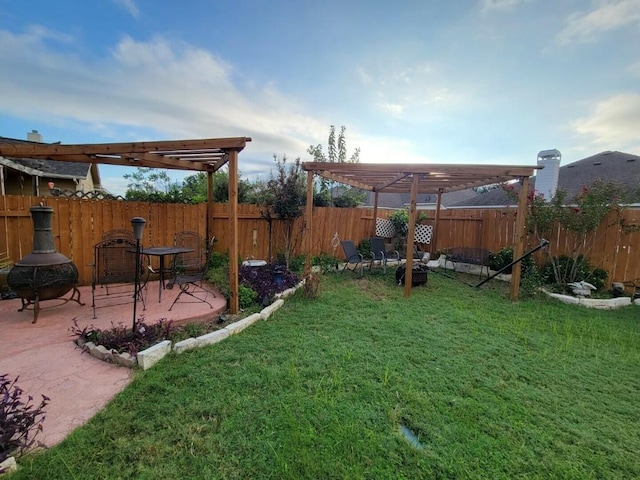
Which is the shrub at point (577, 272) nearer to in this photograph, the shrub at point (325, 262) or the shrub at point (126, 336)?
the shrub at point (325, 262)

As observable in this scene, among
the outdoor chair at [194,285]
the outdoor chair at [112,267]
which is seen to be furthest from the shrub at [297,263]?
the outdoor chair at [112,267]

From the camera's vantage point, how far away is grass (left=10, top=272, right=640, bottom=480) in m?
1.60

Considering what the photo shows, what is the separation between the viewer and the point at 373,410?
2.07 meters

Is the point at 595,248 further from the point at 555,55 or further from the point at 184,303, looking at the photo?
the point at 184,303

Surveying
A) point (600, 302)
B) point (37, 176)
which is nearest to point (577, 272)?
point (600, 302)

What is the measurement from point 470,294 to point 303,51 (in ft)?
22.2

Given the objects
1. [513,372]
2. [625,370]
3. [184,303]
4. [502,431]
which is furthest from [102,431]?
[625,370]

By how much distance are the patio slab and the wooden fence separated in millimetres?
964

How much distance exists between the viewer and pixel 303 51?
6680 millimetres

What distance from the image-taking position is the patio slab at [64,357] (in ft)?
6.46

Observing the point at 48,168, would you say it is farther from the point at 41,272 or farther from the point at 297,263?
the point at 297,263

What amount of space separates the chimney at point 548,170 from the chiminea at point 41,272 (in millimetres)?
12677

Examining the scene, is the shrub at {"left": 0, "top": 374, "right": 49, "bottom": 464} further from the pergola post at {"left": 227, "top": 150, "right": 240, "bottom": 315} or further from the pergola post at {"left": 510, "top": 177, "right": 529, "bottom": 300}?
the pergola post at {"left": 510, "top": 177, "right": 529, "bottom": 300}

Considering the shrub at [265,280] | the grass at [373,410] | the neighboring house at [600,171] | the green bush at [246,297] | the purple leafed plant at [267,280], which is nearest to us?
the grass at [373,410]
